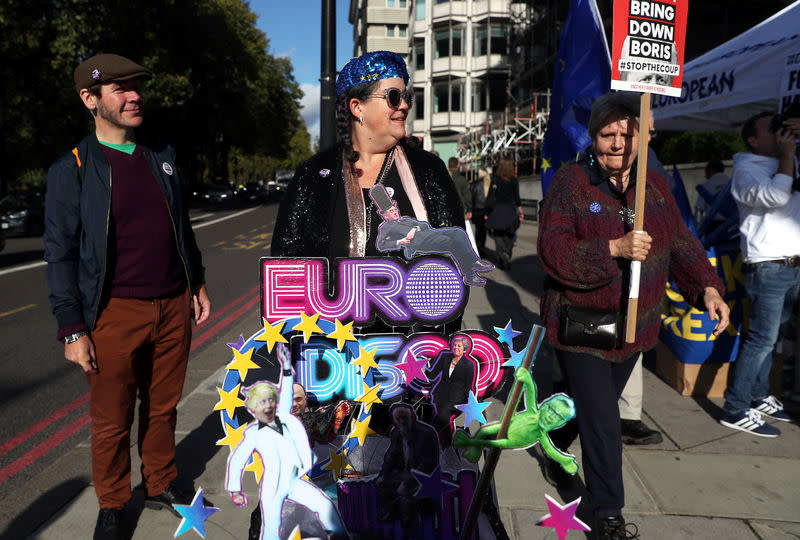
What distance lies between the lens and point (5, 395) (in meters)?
4.71

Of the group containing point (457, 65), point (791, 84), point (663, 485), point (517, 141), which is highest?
point (457, 65)

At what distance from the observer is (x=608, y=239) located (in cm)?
240

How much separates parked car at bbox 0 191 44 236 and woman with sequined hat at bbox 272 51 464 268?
56.3 feet

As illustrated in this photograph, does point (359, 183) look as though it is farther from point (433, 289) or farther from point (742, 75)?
point (742, 75)

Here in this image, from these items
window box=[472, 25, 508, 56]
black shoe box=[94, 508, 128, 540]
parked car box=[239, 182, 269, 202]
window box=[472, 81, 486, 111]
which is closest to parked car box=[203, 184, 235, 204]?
parked car box=[239, 182, 269, 202]

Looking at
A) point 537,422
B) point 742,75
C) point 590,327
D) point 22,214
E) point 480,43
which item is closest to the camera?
point 537,422

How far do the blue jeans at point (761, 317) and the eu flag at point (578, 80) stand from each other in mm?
1529

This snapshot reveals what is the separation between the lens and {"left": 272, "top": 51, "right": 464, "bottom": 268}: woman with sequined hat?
2229mm

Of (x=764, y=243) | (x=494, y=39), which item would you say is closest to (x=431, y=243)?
(x=764, y=243)

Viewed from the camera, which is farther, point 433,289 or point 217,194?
point 217,194

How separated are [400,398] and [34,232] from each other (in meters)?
18.2

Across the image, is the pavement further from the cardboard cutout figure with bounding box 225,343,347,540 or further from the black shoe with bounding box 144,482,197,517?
the cardboard cutout figure with bounding box 225,343,347,540

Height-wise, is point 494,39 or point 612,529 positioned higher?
point 494,39

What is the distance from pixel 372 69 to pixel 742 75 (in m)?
4.07
